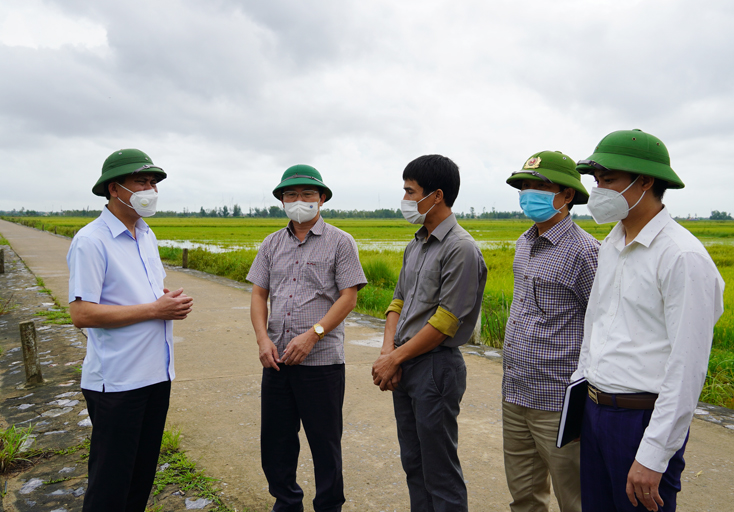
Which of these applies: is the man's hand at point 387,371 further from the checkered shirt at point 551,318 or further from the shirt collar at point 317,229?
the shirt collar at point 317,229

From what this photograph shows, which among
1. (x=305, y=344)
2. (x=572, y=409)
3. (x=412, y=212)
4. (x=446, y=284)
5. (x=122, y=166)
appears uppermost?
(x=122, y=166)

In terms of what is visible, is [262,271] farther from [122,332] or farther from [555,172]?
[555,172]

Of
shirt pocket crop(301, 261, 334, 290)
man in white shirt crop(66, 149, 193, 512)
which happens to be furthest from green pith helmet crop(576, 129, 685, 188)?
man in white shirt crop(66, 149, 193, 512)

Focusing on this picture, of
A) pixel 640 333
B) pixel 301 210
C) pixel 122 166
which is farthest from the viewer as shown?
pixel 301 210

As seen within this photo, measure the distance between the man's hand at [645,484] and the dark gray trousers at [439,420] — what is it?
775mm

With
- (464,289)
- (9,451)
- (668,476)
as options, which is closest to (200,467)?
(9,451)

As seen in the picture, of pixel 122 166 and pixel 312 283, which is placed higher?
pixel 122 166

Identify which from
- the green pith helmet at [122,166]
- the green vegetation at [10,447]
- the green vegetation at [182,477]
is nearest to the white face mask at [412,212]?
the green pith helmet at [122,166]

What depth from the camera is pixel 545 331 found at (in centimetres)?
221

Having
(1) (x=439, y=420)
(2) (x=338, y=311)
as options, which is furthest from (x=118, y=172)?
(1) (x=439, y=420)

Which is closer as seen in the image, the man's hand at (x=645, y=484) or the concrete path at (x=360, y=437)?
the man's hand at (x=645, y=484)

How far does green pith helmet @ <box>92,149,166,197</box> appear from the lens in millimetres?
2289

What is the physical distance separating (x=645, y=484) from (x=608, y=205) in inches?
37.6

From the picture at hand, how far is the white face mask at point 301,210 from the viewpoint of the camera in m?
2.70
